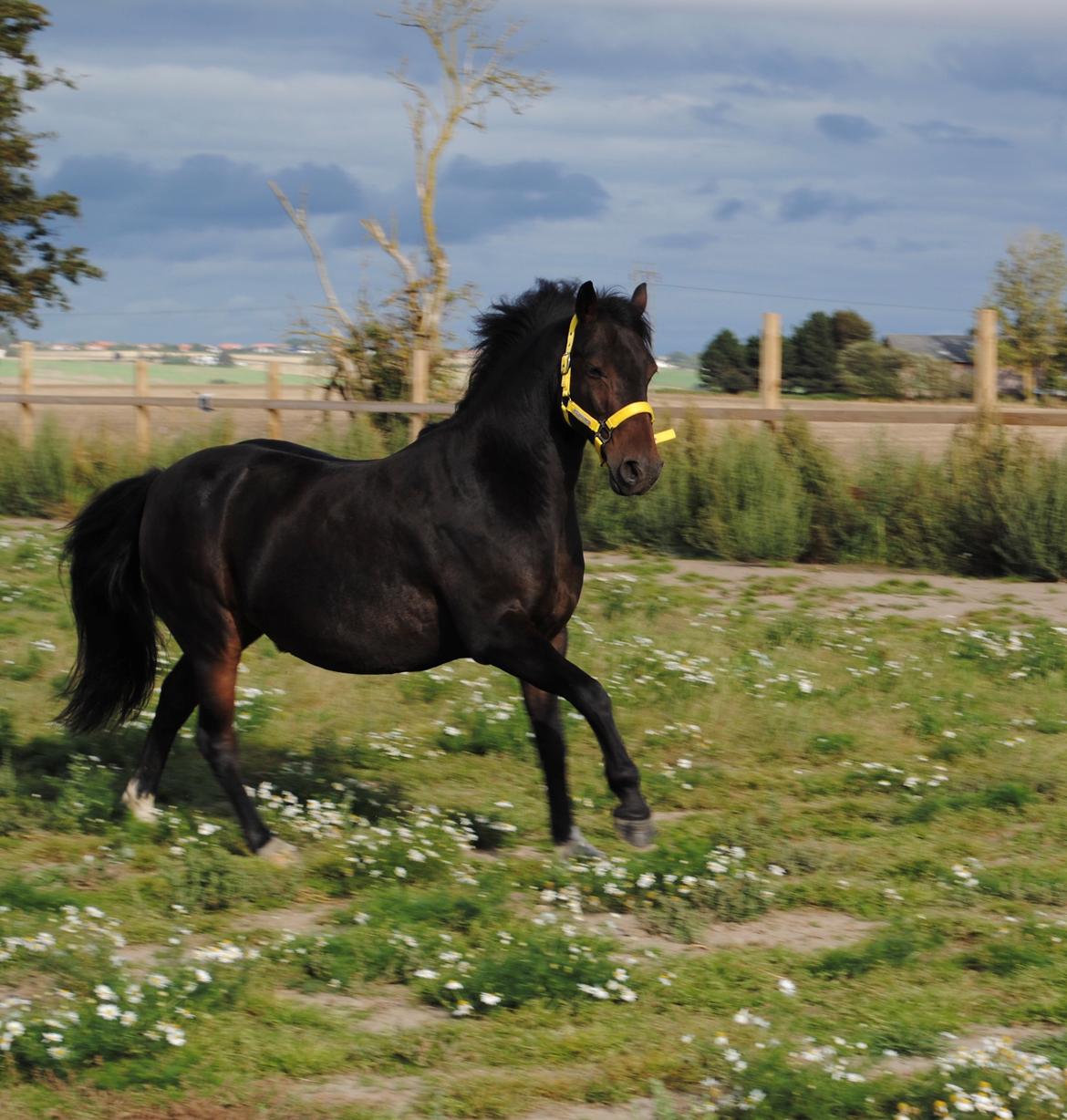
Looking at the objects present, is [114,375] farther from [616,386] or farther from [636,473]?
[636,473]

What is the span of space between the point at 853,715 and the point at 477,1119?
5.22 metres

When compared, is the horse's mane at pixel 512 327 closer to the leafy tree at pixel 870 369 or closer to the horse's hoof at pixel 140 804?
the horse's hoof at pixel 140 804

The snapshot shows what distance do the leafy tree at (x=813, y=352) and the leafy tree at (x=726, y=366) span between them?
5.62 ft

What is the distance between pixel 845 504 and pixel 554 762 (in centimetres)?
980

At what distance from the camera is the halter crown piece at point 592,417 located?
528 centimetres

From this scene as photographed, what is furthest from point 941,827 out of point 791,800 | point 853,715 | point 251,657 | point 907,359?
point 907,359

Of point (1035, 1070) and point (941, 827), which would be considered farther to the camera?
point (941, 827)

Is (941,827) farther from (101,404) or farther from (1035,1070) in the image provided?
(101,404)

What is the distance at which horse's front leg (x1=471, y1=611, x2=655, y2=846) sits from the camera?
533 cm

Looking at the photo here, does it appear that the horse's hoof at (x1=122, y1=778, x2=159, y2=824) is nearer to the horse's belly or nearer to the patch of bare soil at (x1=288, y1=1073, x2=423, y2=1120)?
the horse's belly

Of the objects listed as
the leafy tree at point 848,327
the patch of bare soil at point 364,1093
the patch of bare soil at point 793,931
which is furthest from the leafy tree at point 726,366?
the patch of bare soil at point 364,1093

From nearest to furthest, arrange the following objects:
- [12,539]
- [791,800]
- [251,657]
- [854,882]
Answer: [854,882]
[791,800]
[251,657]
[12,539]

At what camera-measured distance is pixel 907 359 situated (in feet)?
119

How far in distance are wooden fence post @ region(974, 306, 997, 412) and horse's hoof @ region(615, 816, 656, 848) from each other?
10.3 m
